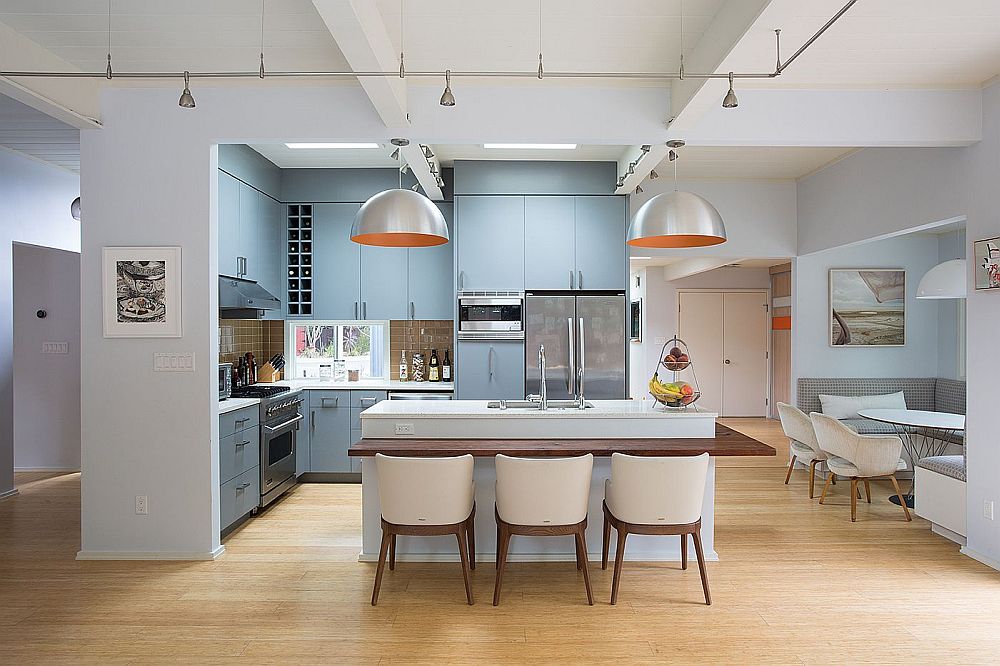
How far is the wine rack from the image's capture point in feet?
21.0

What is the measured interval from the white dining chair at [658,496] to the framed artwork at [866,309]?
403 centimetres

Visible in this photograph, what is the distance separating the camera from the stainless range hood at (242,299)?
16.7 ft

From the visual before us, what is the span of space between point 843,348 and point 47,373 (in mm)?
7766

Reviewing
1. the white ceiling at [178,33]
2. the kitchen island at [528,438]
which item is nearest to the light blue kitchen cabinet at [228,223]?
the white ceiling at [178,33]

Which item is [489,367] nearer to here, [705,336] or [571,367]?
[571,367]

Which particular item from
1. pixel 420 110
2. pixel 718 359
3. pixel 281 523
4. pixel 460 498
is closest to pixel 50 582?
pixel 281 523

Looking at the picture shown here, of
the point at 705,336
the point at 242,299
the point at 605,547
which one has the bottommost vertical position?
the point at 605,547

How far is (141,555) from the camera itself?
407cm

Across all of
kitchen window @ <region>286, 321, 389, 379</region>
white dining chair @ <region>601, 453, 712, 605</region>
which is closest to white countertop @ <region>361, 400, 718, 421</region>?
white dining chair @ <region>601, 453, 712, 605</region>

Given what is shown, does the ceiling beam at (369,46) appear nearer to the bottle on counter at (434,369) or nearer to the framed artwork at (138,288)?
the framed artwork at (138,288)

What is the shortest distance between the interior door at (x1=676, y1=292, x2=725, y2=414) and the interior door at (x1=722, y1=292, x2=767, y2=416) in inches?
3.5

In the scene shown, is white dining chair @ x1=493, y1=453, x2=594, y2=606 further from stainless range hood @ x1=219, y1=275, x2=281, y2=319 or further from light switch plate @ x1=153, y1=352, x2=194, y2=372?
stainless range hood @ x1=219, y1=275, x2=281, y2=319

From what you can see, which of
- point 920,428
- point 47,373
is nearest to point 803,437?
point 920,428

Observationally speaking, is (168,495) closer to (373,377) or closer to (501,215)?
(373,377)
